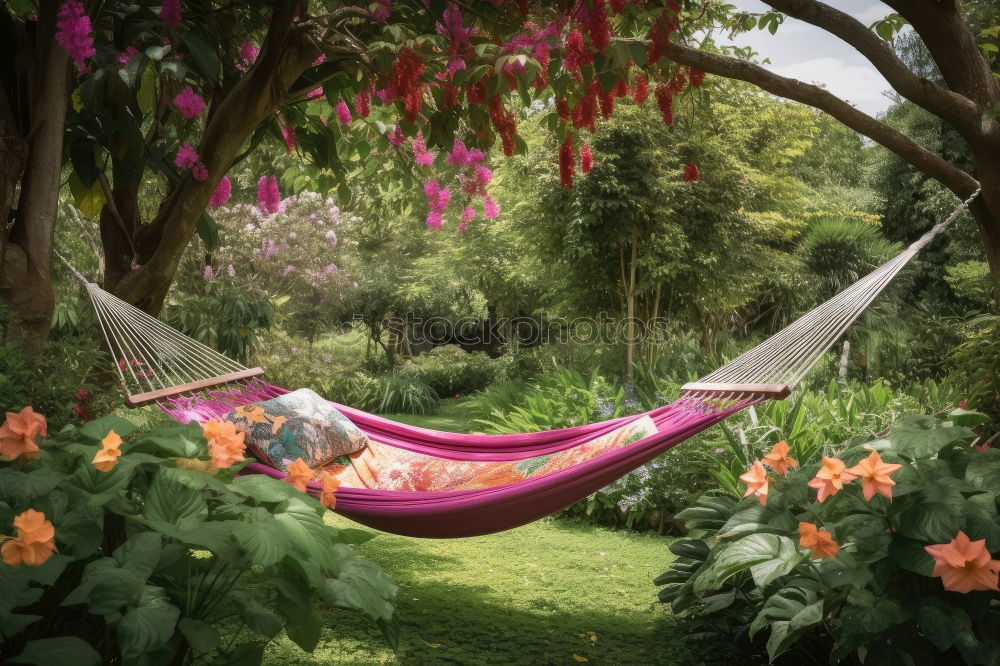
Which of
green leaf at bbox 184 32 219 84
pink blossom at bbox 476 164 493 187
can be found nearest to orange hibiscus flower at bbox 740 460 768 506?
green leaf at bbox 184 32 219 84

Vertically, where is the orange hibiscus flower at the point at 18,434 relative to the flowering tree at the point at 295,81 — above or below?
below

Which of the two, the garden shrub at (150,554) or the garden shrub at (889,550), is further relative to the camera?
the garden shrub at (889,550)

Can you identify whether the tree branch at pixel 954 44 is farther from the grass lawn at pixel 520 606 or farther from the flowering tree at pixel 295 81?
the grass lawn at pixel 520 606

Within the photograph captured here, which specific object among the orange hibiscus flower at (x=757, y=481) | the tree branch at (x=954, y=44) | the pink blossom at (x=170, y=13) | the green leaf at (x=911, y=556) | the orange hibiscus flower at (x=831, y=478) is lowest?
the green leaf at (x=911, y=556)

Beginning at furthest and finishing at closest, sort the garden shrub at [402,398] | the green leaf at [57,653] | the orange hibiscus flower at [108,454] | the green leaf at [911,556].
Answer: the garden shrub at [402,398], the green leaf at [911,556], the orange hibiscus flower at [108,454], the green leaf at [57,653]

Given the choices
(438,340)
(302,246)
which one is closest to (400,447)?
(302,246)

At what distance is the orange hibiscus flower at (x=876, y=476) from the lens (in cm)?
143

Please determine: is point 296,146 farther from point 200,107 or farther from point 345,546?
point 345,546

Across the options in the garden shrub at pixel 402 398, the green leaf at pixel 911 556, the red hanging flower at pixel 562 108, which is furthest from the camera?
the garden shrub at pixel 402 398

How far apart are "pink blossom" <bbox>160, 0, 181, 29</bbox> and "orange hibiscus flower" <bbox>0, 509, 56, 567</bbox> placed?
1515 millimetres

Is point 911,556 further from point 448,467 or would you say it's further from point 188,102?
point 188,102

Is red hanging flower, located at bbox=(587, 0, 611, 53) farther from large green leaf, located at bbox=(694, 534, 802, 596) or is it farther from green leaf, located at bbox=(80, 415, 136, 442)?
green leaf, located at bbox=(80, 415, 136, 442)

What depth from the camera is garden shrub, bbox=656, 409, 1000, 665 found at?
1.42m

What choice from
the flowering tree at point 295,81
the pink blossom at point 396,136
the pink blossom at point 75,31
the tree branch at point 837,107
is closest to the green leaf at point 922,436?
the flowering tree at point 295,81
